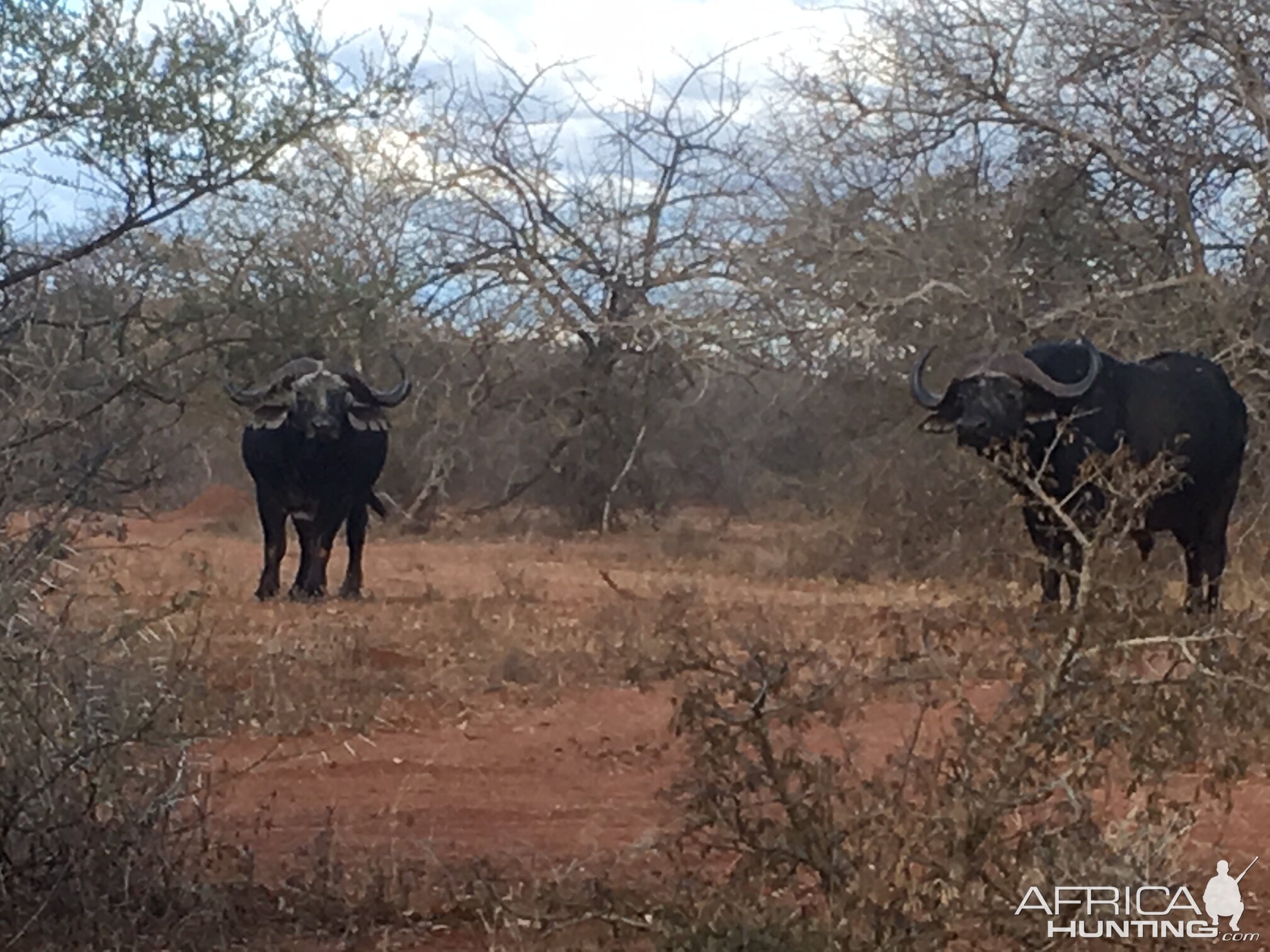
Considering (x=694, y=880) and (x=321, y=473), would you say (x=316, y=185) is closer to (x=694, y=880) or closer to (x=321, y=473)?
(x=321, y=473)

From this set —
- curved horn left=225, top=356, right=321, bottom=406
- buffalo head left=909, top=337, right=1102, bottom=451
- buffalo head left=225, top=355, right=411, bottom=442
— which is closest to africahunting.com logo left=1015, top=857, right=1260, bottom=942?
curved horn left=225, top=356, right=321, bottom=406

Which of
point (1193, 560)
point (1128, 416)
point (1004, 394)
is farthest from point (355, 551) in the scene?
point (1193, 560)

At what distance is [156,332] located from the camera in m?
6.14

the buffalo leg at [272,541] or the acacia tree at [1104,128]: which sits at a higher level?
the acacia tree at [1104,128]

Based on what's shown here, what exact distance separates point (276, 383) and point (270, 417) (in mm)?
2866

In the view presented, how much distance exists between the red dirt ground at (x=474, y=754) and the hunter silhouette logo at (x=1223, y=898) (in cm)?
75

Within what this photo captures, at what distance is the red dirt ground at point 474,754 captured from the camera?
19.0 ft

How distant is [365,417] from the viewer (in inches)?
539

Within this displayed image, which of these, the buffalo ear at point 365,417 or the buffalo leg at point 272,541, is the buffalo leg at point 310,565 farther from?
the buffalo ear at point 365,417

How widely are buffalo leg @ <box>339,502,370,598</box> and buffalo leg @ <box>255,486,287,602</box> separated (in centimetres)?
53

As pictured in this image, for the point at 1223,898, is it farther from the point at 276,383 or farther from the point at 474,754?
the point at 276,383

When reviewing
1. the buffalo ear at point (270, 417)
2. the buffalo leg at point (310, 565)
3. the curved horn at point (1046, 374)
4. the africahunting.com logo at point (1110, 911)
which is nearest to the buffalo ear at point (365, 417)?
the buffalo ear at point (270, 417)

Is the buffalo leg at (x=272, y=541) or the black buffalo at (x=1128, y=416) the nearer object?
the black buffalo at (x=1128, y=416)

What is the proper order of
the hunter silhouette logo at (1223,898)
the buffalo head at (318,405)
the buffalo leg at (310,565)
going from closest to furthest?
1. the hunter silhouette logo at (1223,898)
2. the buffalo head at (318,405)
3. the buffalo leg at (310,565)
